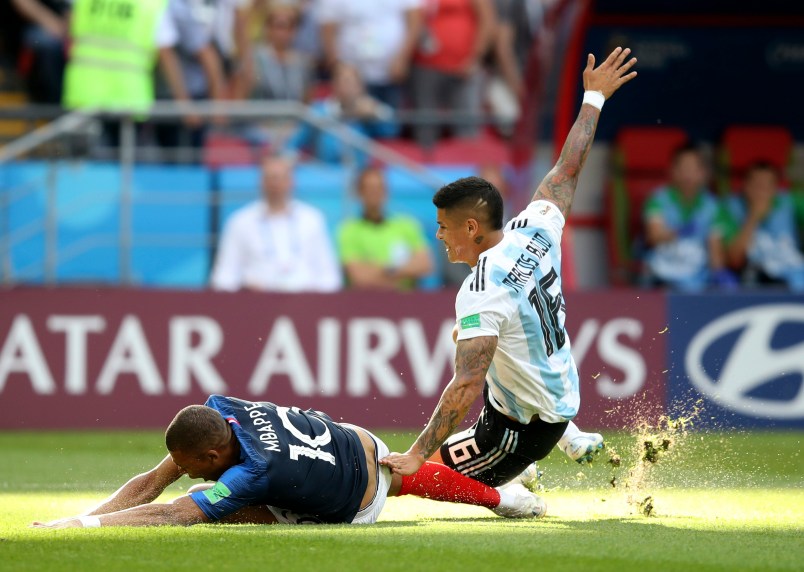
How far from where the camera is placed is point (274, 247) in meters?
14.0

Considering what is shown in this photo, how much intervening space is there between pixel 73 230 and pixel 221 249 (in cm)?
166

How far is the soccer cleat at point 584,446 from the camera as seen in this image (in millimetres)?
7742

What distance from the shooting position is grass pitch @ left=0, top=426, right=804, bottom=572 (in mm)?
5992

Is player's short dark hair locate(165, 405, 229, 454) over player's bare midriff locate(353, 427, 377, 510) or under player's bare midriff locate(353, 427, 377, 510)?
over

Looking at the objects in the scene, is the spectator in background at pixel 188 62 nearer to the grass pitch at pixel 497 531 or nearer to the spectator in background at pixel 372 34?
the spectator in background at pixel 372 34

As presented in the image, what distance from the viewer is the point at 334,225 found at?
14938 millimetres

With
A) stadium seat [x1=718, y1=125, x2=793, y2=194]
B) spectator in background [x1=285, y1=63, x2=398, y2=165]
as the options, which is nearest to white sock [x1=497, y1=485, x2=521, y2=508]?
spectator in background [x1=285, y1=63, x2=398, y2=165]

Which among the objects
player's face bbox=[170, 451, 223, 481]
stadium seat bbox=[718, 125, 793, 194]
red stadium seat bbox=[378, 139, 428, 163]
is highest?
stadium seat bbox=[718, 125, 793, 194]

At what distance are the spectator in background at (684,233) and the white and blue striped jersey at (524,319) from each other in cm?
766

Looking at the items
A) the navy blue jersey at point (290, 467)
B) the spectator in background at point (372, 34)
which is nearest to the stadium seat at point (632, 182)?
the spectator in background at point (372, 34)

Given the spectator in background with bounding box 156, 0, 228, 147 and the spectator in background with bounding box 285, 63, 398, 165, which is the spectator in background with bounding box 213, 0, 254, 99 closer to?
the spectator in background with bounding box 156, 0, 228, 147

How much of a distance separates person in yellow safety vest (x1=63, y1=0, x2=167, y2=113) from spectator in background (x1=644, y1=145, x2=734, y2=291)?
18.0 feet

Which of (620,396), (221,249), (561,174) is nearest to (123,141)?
(221,249)

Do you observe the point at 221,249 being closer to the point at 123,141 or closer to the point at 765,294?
the point at 123,141
